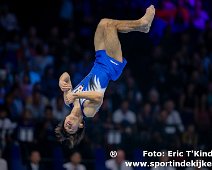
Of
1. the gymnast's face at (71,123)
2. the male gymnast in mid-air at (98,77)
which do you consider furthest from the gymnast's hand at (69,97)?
the gymnast's face at (71,123)

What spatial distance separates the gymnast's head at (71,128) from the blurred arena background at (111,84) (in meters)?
2.91

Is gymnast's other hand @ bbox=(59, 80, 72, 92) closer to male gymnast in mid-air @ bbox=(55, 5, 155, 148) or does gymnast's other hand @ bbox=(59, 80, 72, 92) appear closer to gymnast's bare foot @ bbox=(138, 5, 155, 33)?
male gymnast in mid-air @ bbox=(55, 5, 155, 148)

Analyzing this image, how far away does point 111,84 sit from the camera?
19.6m

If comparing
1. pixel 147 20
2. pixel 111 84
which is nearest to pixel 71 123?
pixel 147 20

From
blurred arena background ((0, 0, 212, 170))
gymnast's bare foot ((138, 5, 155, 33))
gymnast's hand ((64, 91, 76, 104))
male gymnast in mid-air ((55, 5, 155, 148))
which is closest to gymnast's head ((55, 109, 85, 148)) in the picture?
male gymnast in mid-air ((55, 5, 155, 148))

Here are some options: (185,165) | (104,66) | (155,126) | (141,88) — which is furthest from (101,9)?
(104,66)

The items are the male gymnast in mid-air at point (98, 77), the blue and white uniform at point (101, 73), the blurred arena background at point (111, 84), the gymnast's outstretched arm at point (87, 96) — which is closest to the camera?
the gymnast's outstretched arm at point (87, 96)

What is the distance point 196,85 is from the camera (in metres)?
20.1

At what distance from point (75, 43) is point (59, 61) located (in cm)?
129

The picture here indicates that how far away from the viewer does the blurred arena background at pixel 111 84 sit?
671 inches

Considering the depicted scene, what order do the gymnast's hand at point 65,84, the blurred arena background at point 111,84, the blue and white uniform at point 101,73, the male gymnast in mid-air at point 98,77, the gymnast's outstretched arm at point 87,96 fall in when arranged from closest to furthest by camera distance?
the gymnast's outstretched arm at point 87,96
the gymnast's hand at point 65,84
the male gymnast in mid-air at point 98,77
the blue and white uniform at point 101,73
the blurred arena background at point 111,84

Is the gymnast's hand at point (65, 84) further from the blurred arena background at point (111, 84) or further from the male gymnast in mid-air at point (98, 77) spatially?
the blurred arena background at point (111, 84)

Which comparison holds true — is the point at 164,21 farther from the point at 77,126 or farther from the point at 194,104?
the point at 77,126

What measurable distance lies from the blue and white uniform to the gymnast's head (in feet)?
1.02
